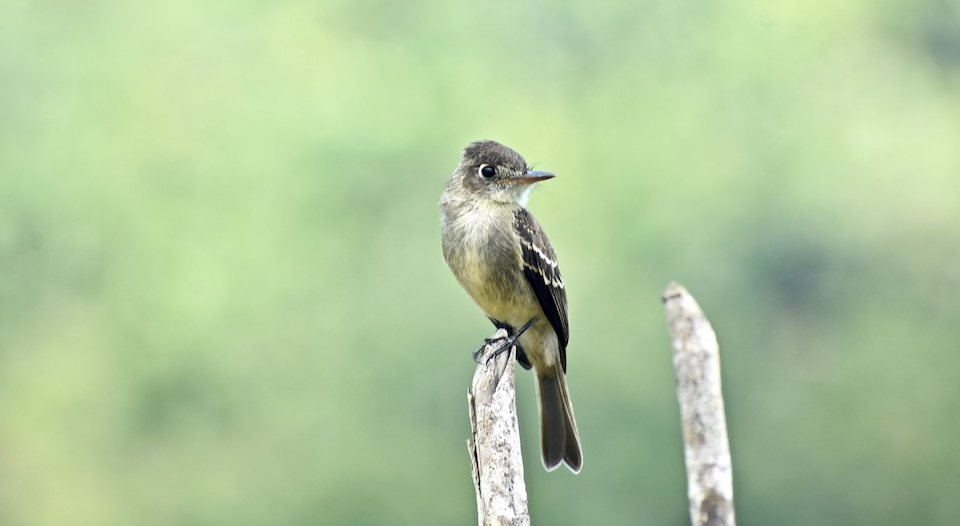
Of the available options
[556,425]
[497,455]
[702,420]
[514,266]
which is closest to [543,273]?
[514,266]

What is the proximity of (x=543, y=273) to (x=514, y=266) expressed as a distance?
95mm

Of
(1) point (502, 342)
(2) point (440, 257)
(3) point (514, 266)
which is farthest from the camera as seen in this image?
(2) point (440, 257)

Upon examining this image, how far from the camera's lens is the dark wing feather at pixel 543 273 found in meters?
3.30

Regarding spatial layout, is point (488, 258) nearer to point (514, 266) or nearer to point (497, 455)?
point (514, 266)

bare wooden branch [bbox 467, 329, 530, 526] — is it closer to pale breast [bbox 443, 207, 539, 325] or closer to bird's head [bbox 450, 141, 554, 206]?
pale breast [bbox 443, 207, 539, 325]

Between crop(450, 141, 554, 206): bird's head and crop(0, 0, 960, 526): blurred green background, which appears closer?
crop(450, 141, 554, 206): bird's head

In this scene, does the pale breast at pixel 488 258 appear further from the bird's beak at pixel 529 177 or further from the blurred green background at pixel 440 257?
the blurred green background at pixel 440 257

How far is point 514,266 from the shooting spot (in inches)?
129

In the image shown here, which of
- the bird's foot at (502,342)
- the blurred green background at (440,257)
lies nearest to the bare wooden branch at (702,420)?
the bird's foot at (502,342)

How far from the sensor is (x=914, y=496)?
6719 millimetres

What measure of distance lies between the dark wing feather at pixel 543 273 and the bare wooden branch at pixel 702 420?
1722 millimetres

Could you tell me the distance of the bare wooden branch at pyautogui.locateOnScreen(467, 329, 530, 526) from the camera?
2086 millimetres

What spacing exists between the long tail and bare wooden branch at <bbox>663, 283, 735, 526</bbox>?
5.40 ft

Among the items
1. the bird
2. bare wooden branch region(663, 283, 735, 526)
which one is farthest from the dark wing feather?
bare wooden branch region(663, 283, 735, 526)
